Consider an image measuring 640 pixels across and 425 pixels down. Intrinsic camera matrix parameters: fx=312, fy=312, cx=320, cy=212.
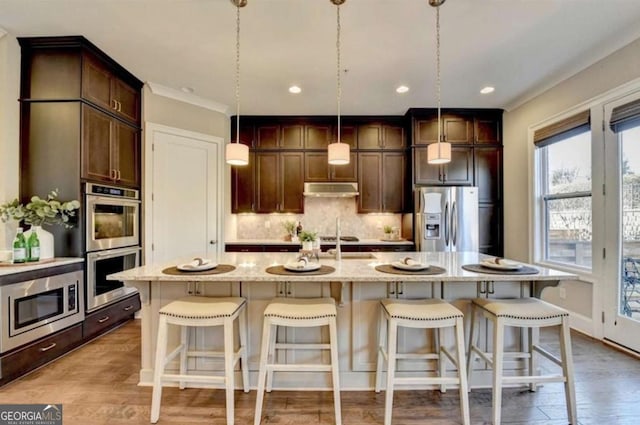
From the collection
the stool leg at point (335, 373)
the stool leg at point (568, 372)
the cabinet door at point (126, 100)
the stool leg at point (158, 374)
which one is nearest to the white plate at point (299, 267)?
the stool leg at point (335, 373)

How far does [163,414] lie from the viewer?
1.97m

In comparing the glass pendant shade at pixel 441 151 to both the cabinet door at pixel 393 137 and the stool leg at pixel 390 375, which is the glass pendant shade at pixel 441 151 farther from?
the cabinet door at pixel 393 137

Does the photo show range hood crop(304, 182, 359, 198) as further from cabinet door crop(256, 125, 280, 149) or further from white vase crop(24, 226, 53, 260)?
white vase crop(24, 226, 53, 260)

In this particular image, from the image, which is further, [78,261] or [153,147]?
[153,147]

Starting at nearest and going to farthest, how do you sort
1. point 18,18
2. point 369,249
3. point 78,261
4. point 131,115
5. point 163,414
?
point 163,414 → point 18,18 → point 78,261 → point 131,115 → point 369,249

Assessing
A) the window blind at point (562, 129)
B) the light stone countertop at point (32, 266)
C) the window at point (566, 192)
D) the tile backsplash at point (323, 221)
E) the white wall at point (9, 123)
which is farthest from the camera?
the tile backsplash at point (323, 221)

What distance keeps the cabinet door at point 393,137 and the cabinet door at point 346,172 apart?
0.52 m

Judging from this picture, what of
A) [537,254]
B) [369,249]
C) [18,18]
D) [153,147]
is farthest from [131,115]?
[537,254]

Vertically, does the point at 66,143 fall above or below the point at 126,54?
below

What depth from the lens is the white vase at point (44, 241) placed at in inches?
104

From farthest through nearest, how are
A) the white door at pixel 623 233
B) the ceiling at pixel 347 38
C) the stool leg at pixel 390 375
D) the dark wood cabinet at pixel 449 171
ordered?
the dark wood cabinet at pixel 449 171 < the white door at pixel 623 233 < the ceiling at pixel 347 38 < the stool leg at pixel 390 375

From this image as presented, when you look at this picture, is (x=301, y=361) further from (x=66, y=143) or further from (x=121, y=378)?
(x=66, y=143)

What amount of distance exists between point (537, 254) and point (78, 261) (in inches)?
201

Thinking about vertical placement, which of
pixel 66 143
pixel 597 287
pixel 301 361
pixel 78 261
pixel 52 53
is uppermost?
pixel 52 53
